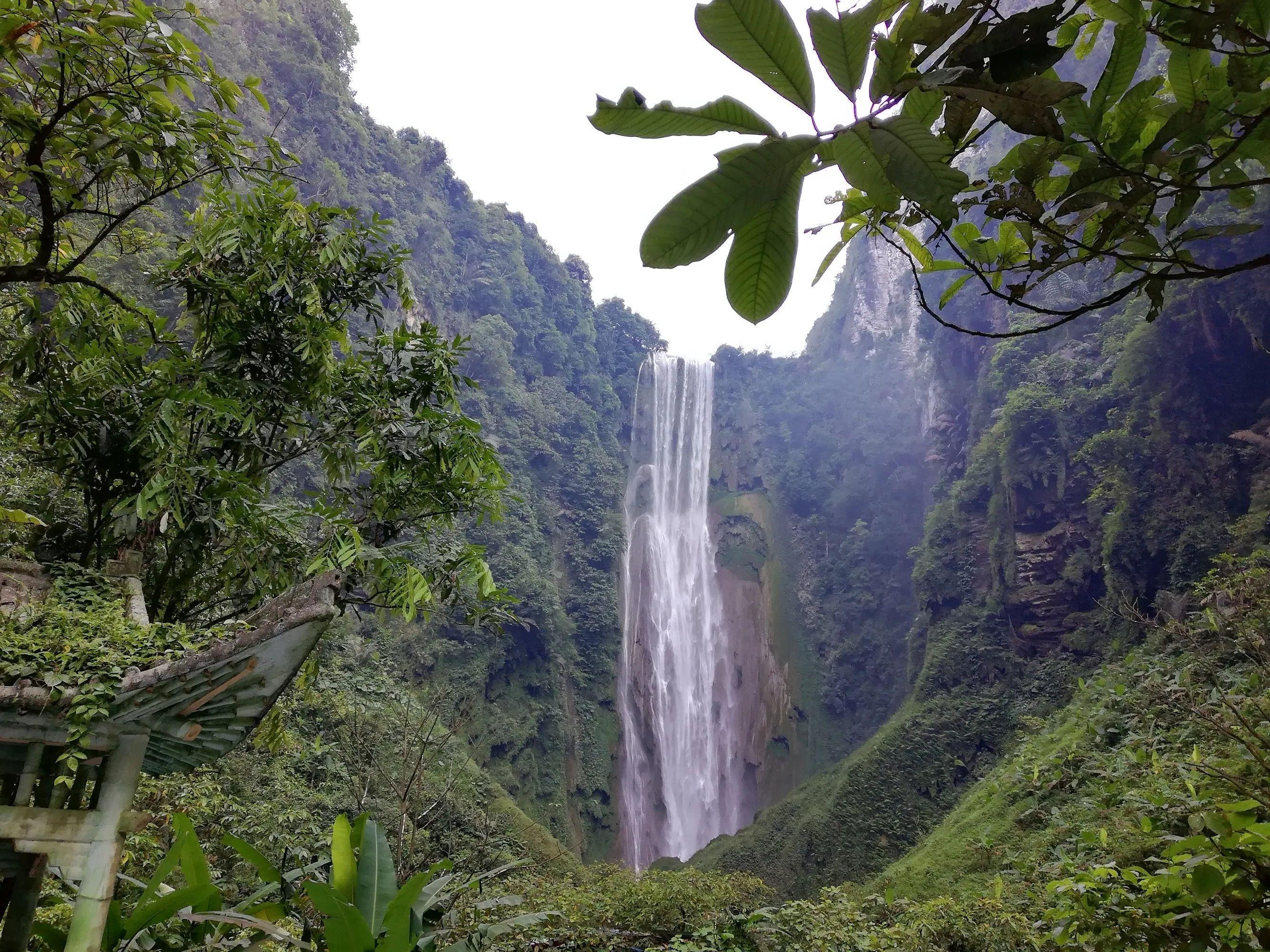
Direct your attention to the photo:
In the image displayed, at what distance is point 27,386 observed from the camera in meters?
2.41

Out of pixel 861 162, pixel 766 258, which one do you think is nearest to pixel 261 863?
pixel 766 258

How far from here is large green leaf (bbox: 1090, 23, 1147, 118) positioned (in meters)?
0.77

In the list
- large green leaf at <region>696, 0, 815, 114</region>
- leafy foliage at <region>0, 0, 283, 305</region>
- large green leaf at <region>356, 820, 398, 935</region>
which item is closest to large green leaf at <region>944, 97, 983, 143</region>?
large green leaf at <region>696, 0, 815, 114</region>

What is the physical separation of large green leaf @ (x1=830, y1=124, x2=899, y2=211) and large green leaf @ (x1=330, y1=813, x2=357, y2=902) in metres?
1.86

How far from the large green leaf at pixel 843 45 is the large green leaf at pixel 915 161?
0.12ft

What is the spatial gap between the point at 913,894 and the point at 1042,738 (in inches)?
124

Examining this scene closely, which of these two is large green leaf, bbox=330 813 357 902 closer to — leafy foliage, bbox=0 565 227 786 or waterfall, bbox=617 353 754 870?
leafy foliage, bbox=0 565 227 786

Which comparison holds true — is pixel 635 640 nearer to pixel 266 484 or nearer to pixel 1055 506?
pixel 1055 506

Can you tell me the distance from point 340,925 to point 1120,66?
2002 millimetres

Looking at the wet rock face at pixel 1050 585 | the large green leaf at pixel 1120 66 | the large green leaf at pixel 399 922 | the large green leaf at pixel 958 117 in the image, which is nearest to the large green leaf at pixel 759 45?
the large green leaf at pixel 958 117

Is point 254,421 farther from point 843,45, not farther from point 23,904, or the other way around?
point 843,45

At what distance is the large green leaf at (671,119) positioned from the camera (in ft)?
1.63

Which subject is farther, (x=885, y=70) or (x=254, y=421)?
(x=254, y=421)

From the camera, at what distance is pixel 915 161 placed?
486 millimetres
